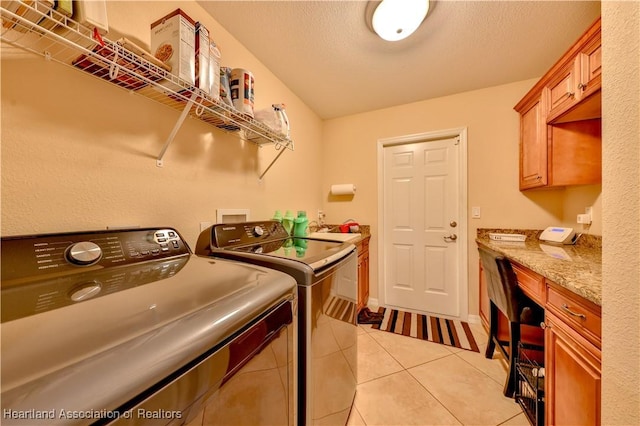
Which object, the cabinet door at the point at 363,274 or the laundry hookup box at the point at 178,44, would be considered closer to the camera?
the laundry hookup box at the point at 178,44

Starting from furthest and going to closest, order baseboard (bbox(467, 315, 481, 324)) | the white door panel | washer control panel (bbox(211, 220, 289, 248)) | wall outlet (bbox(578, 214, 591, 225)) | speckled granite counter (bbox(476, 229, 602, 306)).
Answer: the white door panel, baseboard (bbox(467, 315, 481, 324)), wall outlet (bbox(578, 214, 591, 225)), washer control panel (bbox(211, 220, 289, 248)), speckled granite counter (bbox(476, 229, 602, 306))

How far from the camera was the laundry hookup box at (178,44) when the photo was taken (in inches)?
35.6

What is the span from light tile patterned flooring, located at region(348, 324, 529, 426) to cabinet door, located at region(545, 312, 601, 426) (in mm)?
385

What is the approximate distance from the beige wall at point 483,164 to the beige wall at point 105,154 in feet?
5.64

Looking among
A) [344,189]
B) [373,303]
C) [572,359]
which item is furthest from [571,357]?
[344,189]

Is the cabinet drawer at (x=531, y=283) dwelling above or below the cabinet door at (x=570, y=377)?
above

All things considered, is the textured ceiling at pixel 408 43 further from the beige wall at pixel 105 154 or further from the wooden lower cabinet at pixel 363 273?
the wooden lower cabinet at pixel 363 273

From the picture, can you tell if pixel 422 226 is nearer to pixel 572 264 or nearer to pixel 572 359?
pixel 572 264

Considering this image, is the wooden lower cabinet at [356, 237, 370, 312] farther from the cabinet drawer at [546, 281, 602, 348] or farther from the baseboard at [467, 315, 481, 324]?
the cabinet drawer at [546, 281, 602, 348]

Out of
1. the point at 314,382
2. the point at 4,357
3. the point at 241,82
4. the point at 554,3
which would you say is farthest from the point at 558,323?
the point at 241,82

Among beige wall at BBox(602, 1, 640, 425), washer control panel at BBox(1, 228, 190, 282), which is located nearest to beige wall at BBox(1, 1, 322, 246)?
washer control panel at BBox(1, 228, 190, 282)

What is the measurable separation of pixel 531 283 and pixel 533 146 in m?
1.35

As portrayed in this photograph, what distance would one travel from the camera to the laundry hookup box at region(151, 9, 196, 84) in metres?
0.91

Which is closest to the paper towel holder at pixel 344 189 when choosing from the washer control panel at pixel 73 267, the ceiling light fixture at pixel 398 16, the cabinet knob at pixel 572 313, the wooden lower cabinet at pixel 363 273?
the wooden lower cabinet at pixel 363 273
